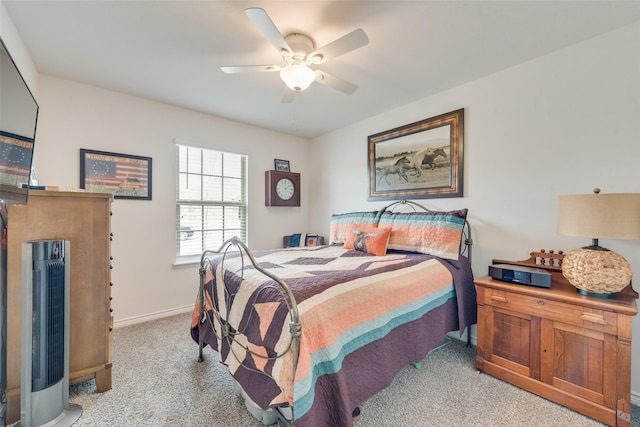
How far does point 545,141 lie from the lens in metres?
2.18

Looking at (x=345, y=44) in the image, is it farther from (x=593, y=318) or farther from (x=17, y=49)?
(x=17, y=49)

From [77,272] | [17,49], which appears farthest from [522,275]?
[17,49]

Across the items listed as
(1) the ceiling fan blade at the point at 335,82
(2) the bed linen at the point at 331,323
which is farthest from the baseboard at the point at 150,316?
(1) the ceiling fan blade at the point at 335,82

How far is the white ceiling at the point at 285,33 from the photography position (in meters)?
1.69

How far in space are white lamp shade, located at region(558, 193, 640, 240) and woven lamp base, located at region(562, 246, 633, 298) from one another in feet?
0.56

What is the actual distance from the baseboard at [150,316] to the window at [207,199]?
0.60 meters

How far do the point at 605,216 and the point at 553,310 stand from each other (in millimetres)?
651

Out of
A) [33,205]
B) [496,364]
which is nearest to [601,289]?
[496,364]

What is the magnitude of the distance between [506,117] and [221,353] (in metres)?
2.98

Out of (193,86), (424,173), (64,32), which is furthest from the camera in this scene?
(424,173)

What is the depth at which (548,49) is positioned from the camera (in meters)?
2.10

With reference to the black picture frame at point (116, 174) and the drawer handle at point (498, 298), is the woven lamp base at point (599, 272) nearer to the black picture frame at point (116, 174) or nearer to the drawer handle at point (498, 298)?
the drawer handle at point (498, 298)

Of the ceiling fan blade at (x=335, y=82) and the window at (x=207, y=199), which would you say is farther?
the window at (x=207, y=199)

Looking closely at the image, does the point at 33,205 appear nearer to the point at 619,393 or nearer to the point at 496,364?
the point at 496,364
